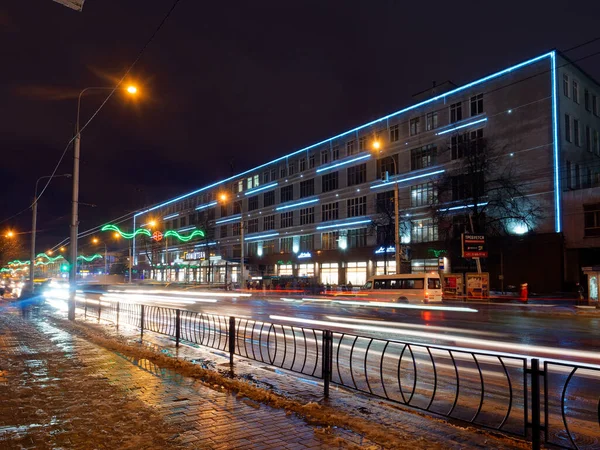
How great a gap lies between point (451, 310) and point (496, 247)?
48.4ft

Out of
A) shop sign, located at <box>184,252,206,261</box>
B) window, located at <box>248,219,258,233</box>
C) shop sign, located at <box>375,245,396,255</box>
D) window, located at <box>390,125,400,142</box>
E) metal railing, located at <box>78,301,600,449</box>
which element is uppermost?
window, located at <box>390,125,400,142</box>

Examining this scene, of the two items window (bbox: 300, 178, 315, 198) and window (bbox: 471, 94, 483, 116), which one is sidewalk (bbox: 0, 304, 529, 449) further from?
window (bbox: 300, 178, 315, 198)

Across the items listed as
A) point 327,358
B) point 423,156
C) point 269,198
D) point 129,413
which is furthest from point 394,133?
point 129,413

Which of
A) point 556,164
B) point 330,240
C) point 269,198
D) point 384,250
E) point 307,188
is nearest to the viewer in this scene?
point 556,164

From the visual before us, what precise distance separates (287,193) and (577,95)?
119 ft

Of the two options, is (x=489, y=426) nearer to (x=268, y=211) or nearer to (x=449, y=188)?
(x=449, y=188)

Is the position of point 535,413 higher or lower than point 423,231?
lower

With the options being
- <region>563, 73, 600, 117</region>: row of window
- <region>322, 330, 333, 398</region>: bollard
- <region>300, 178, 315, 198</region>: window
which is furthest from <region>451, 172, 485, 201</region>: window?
<region>322, 330, 333, 398</region>: bollard

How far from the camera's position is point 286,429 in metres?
5.52

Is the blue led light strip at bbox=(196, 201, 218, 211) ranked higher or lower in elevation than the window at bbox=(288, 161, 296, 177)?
lower

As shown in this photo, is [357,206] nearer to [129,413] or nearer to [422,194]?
[422,194]

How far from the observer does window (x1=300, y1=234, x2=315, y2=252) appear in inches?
2375

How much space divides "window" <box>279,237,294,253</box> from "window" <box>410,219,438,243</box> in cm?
2069

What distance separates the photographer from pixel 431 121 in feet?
152
